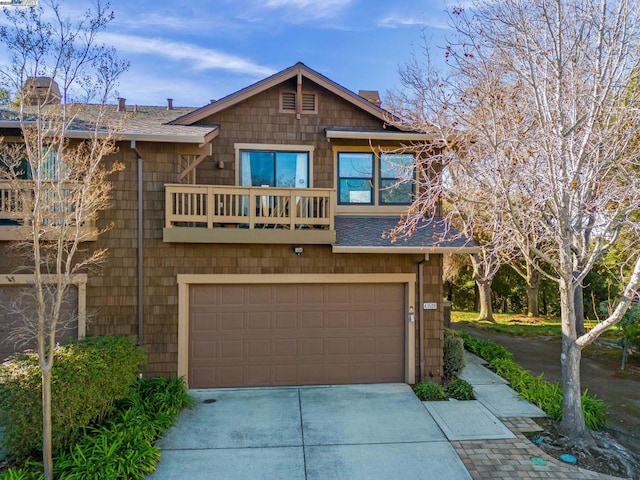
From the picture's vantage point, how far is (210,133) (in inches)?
346

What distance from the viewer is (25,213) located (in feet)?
17.9

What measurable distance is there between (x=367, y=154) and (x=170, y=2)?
21.0 feet

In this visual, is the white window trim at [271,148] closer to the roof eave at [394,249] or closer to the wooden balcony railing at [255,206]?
the wooden balcony railing at [255,206]

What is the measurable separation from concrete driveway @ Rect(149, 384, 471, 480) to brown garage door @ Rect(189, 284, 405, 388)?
47 cm

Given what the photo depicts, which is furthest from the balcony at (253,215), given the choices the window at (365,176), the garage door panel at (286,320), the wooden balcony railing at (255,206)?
the garage door panel at (286,320)

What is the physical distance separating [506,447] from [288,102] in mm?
8446

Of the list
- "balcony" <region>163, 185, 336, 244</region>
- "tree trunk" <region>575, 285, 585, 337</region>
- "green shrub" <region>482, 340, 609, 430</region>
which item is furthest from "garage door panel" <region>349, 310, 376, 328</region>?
"tree trunk" <region>575, 285, 585, 337</region>

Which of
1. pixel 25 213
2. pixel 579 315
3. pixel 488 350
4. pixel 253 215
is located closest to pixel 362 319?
pixel 253 215

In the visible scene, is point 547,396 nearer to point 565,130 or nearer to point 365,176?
point 565,130

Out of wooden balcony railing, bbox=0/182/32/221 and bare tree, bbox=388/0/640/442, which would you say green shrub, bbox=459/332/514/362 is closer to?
bare tree, bbox=388/0/640/442

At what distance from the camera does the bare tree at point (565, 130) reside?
6.14 meters

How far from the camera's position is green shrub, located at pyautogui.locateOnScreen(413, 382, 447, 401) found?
25.7 feet

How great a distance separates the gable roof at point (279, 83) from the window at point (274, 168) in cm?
121

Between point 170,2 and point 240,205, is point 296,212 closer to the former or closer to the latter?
point 240,205
